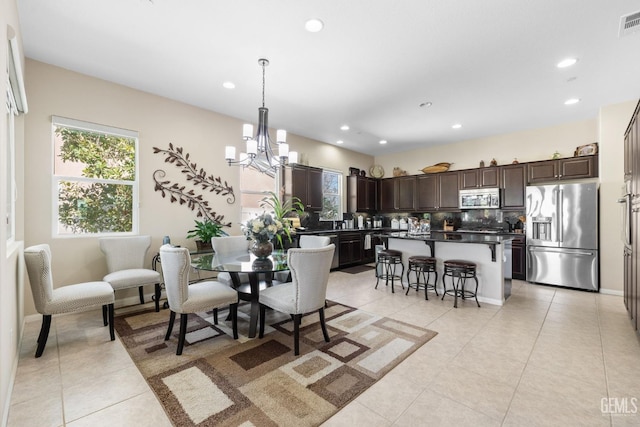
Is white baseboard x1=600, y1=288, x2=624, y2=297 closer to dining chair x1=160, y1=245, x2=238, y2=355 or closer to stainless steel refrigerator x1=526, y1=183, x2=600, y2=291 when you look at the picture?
stainless steel refrigerator x1=526, y1=183, x2=600, y2=291

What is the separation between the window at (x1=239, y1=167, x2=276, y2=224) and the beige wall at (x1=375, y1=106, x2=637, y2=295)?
4203 mm

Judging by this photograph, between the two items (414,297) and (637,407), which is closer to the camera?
(637,407)

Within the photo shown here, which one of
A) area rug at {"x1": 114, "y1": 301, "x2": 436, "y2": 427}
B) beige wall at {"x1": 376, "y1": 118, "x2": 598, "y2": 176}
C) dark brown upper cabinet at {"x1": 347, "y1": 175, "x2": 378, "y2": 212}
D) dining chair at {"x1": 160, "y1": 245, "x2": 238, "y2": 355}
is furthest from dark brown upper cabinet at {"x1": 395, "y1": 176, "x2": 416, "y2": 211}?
dining chair at {"x1": 160, "y1": 245, "x2": 238, "y2": 355}

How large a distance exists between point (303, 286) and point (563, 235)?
4.89 meters

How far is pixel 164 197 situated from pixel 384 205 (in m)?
5.54

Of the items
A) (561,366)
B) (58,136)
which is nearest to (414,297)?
(561,366)

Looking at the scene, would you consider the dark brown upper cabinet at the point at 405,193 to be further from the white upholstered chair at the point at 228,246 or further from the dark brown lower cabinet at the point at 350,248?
the white upholstered chair at the point at 228,246

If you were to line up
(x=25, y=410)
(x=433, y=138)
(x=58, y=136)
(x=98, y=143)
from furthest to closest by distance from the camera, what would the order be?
(x=433, y=138) < (x=98, y=143) < (x=58, y=136) < (x=25, y=410)

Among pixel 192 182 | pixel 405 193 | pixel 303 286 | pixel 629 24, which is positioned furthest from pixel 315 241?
pixel 405 193

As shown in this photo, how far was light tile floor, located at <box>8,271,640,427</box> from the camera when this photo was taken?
1.76m

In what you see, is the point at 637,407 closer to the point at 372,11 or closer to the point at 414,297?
the point at 414,297

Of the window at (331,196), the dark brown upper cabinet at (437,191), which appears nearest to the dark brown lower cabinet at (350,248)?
the window at (331,196)

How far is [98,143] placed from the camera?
3.81 metres

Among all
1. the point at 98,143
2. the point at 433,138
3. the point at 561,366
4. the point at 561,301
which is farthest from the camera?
the point at 433,138
